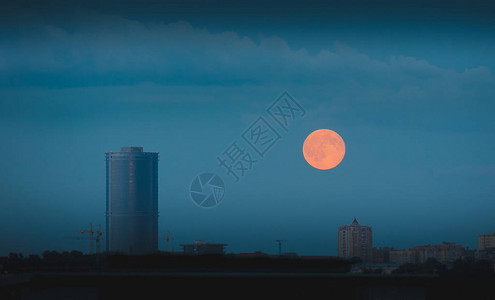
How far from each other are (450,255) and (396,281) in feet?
33.1

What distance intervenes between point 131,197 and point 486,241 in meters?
31.0

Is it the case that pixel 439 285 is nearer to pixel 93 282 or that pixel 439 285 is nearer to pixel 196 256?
pixel 196 256

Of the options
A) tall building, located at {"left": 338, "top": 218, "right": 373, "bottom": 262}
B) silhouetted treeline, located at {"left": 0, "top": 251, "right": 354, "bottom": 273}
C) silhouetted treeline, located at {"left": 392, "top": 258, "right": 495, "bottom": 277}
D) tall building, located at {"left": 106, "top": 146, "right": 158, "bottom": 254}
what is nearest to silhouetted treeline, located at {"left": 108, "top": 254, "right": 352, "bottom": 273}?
silhouetted treeline, located at {"left": 0, "top": 251, "right": 354, "bottom": 273}

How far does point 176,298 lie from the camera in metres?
6.88

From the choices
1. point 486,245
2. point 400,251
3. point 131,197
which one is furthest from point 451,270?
point 131,197

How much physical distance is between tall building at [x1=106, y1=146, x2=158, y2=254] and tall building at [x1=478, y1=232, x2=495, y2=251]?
27129 mm

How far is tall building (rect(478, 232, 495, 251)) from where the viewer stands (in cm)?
1686

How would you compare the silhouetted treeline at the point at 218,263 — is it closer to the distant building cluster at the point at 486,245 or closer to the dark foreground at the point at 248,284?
the dark foreground at the point at 248,284

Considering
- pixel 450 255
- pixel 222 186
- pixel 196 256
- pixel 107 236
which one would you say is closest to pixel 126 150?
pixel 107 236

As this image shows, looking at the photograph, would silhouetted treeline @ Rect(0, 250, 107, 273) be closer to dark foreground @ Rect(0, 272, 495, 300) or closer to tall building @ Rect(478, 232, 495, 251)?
dark foreground @ Rect(0, 272, 495, 300)

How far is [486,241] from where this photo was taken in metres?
17.1

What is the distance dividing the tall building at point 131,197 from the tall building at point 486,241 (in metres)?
27.1

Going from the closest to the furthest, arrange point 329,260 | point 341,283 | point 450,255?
1. point 341,283
2. point 329,260
3. point 450,255

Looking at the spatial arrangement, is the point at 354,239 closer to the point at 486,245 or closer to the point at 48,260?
the point at 486,245
